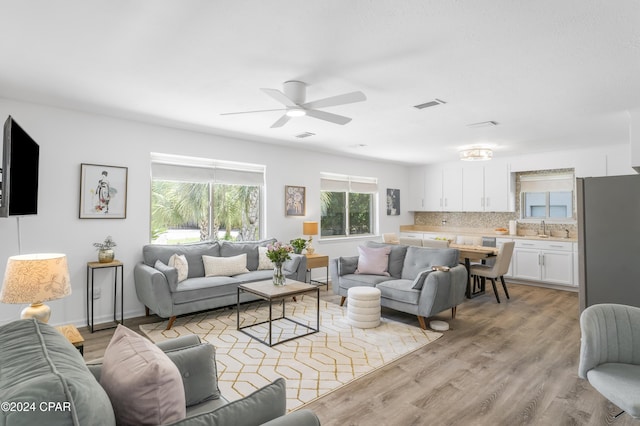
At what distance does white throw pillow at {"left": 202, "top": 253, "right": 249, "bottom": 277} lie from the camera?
15.3ft

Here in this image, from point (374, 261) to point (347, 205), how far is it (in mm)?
2710

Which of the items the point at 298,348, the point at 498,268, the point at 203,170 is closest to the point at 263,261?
the point at 203,170

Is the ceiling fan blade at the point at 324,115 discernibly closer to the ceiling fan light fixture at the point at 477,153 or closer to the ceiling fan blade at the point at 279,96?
the ceiling fan blade at the point at 279,96

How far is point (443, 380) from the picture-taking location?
2848mm

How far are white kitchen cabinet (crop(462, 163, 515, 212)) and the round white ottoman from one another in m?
4.40

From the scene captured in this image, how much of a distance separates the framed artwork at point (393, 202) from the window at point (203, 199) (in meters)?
3.50

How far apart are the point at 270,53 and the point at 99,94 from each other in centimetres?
200

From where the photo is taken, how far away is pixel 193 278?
4.51 meters

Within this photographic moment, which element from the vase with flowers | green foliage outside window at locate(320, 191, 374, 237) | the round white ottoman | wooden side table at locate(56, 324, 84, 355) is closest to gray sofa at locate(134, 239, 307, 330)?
the vase with flowers

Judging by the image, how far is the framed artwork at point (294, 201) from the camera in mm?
6148

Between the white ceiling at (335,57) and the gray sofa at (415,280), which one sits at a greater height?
the white ceiling at (335,57)

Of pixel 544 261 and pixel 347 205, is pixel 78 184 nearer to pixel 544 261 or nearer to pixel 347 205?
pixel 347 205

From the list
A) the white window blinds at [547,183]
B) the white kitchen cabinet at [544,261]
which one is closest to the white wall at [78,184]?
the white kitchen cabinet at [544,261]

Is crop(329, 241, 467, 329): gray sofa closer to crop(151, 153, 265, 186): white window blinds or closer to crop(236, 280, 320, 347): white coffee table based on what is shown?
crop(236, 280, 320, 347): white coffee table
